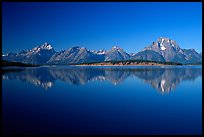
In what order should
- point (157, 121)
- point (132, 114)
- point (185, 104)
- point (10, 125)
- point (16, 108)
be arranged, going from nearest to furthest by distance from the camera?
point (10, 125), point (157, 121), point (132, 114), point (16, 108), point (185, 104)

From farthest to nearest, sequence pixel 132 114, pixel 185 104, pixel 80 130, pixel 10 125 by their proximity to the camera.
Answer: pixel 185 104 → pixel 132 114 → pixel 10 125 → pixel 80 130

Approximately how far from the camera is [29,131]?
976 cm

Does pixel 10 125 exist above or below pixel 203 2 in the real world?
below

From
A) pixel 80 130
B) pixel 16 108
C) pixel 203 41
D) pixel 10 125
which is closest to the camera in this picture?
pixel 203 41

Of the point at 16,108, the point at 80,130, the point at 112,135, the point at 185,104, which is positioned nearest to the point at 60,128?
the point at 80,130

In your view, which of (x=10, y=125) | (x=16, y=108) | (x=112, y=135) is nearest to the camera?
(x=112, y=135)

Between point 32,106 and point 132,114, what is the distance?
6303 millimetres

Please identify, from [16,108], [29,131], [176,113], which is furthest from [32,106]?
[176,113]

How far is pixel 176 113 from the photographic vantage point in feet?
42.6

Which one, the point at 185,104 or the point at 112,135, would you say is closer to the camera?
the point at 112,135

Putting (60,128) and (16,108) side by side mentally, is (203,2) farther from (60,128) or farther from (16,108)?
(16,108)

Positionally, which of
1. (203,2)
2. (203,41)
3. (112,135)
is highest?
(203,2)

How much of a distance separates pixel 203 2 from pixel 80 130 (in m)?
6.47

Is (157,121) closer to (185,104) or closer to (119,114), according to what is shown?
(119,114)
